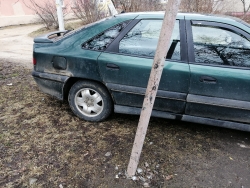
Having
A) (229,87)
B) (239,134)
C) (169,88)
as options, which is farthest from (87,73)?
(239,134)

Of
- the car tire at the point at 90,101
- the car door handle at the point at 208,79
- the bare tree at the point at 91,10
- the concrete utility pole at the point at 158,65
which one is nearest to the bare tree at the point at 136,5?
the bare tree at the point at 91,10

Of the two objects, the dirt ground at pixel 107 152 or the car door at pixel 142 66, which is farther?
the car door at pixel 142 66

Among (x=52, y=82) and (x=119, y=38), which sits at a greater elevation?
(x=119, y=38)

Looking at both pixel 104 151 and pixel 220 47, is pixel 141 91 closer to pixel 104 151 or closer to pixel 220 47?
pixel 104 151

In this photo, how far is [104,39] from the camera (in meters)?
2.96

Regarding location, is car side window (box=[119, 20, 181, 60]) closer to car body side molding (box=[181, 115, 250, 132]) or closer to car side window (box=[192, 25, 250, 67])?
car side window (box=[192, 25, 250, 67])

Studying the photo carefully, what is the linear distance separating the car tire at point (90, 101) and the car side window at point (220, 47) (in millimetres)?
1312

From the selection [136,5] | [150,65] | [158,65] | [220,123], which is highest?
[136,5]

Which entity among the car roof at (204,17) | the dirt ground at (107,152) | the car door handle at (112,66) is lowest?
the dirt ground at (107,152)

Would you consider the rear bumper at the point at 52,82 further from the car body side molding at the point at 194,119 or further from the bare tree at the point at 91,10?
the bare tree at the point at 91,10

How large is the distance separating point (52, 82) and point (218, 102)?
2256 millimetres

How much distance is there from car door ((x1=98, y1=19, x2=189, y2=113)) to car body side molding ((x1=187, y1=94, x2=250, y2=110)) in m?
0.11

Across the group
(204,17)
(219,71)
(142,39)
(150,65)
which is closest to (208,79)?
(219,71)

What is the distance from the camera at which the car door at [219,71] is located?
2.54 m
